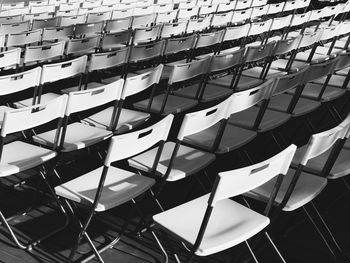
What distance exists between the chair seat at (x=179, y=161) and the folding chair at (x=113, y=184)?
14cm

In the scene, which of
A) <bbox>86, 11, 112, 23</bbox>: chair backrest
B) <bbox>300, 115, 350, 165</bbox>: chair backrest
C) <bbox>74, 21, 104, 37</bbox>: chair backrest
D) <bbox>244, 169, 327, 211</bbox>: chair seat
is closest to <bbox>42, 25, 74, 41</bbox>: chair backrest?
<bbox>74, 21, 104, 37</bbox>: chair backrest

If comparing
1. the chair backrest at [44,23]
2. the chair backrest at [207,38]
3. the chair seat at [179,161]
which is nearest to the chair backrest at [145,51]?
the chair backrest at [207,38]

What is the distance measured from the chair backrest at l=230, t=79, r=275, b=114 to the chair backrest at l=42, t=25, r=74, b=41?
339 centimetres

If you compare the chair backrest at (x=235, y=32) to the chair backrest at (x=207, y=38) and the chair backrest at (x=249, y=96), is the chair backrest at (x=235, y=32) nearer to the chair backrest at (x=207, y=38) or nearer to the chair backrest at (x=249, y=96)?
the chair backrest at (x=207, y=38)

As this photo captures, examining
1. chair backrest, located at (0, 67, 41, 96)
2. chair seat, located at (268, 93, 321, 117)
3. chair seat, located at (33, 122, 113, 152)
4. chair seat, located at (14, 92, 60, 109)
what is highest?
chair backrest, located at (0, 67, 41, 96)

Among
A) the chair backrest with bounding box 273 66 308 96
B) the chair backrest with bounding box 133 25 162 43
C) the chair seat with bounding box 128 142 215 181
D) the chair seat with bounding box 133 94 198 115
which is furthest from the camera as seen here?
the chair backrest with bounding box 133 25 162 43

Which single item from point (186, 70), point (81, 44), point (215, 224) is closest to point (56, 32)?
point (81, 44)

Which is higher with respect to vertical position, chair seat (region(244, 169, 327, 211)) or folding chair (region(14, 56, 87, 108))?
folding chair (region(14, 56, 87, 108))

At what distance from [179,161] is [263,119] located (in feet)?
4.46

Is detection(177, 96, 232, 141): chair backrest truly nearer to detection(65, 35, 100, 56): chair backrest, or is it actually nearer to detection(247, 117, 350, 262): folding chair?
detection(247, 117, 350, 262): folding chair

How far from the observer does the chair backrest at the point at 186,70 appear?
514 centimetres

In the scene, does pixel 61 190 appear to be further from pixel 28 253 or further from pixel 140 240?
pixel 140 240

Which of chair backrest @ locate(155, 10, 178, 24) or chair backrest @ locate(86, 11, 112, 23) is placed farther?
chair backrest @ locate(155, 10, 178, 24)

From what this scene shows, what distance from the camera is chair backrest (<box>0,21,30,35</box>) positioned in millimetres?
6969
